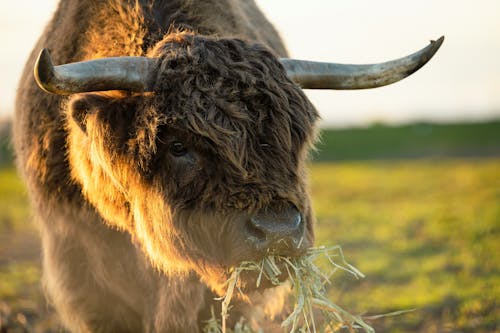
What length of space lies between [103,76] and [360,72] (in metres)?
1.52

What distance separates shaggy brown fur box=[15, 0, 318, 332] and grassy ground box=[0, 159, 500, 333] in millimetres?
1759

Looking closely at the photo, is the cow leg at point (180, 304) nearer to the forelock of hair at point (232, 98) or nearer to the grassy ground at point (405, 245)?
the forelock of hair at point (232, 98)

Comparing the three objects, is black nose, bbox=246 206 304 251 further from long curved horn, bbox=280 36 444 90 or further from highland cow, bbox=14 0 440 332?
long curved horn, bbox=280 36 444 90

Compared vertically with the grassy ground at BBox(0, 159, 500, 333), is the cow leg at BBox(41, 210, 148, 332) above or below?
above

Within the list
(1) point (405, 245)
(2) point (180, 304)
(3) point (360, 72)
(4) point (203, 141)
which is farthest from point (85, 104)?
(1) point (405, 245)

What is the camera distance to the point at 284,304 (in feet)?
20.6

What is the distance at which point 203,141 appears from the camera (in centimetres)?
412

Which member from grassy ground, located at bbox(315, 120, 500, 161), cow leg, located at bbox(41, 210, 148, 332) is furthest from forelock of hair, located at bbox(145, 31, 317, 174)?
grassy ground, located at bbox(315, 120, 500, 161)

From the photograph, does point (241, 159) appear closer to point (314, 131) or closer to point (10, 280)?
point (314, 131)

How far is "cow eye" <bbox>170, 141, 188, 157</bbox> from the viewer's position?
4.23 m

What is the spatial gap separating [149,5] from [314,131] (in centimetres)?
149

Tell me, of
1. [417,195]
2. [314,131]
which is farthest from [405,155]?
[314,131]

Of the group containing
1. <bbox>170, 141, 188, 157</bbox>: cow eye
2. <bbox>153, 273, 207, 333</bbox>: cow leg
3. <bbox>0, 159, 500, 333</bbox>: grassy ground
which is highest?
<bbox>170, 141, 188, 157</bbox>: cow eye

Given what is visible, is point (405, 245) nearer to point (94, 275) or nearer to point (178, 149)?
point (94, 275)
